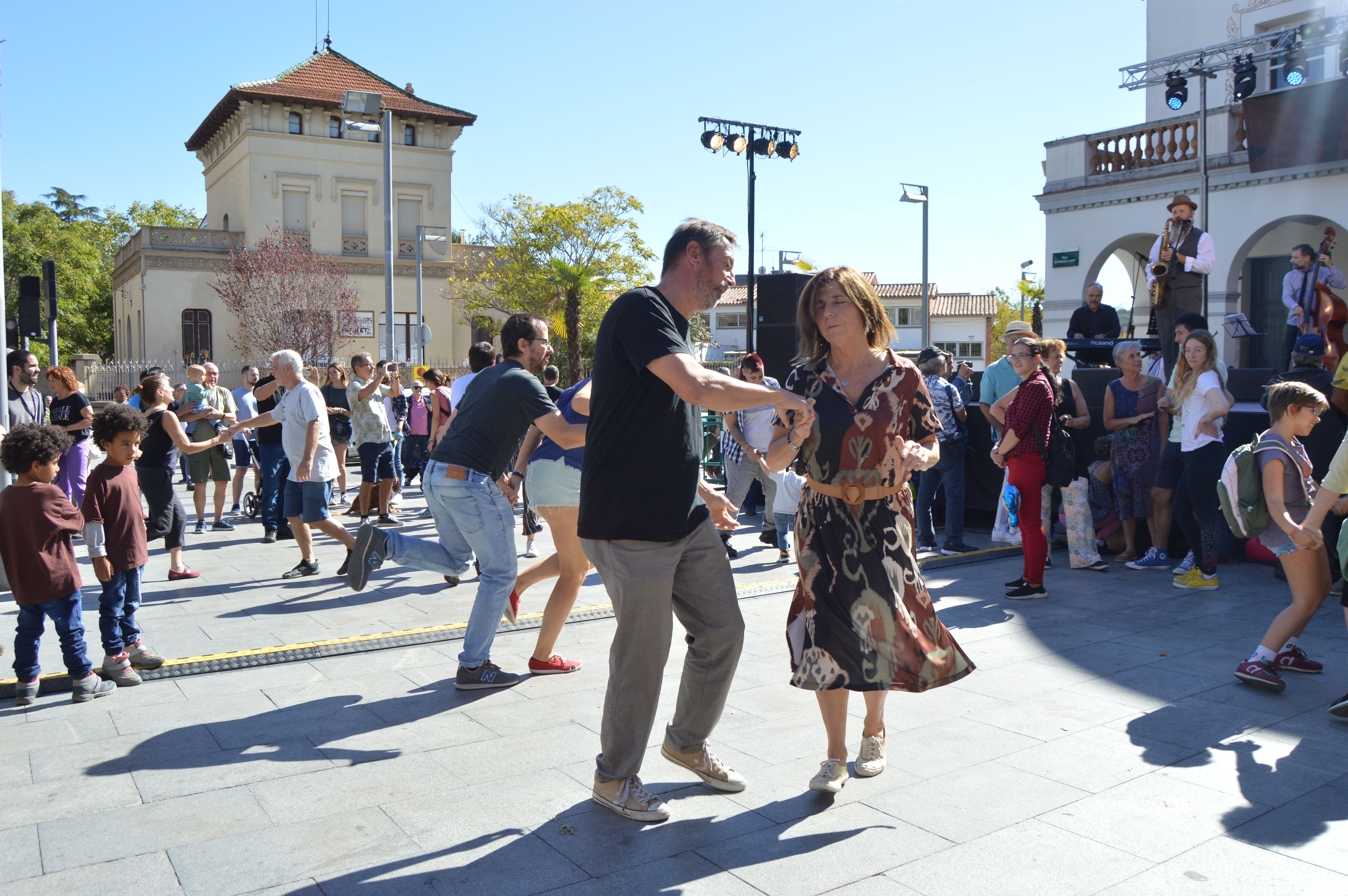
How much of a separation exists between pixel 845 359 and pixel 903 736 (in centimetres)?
176

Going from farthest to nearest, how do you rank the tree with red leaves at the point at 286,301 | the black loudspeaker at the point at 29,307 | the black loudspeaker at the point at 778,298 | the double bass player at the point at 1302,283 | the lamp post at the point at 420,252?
→ the tree with red leaves at the point at 286,301
the lamp post at the point at 420,252
the black loudspeaker at the point at 778,298
the black loudspeaker at the point at 29,307
the double bass player at the point at 1302,283

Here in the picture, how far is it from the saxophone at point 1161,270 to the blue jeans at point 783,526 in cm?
652

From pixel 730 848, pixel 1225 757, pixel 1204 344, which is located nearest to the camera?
pixel 730 848

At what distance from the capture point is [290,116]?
4703 centimetres

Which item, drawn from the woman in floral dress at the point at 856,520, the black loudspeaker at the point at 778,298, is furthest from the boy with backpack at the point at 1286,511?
the black loudspeaker at the point at 778,298

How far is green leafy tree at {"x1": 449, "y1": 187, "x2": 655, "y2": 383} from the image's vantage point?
4384 cm

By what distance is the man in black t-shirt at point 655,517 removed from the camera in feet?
11.3

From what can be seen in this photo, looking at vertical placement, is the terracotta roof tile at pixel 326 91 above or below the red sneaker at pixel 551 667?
above

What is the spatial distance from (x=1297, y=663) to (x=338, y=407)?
33.0 ft

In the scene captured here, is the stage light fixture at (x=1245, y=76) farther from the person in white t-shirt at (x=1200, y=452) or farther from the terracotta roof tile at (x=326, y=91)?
the terracotta roof tile at (x=326, y=91)

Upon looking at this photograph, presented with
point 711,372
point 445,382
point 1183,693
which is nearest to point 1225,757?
point 1183,693

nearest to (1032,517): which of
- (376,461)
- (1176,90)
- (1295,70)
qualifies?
(376,461)

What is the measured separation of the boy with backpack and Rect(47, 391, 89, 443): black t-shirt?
7.81 metres

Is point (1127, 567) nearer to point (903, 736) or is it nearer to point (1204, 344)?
point (1204, 344)
